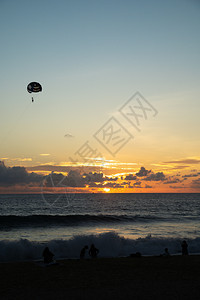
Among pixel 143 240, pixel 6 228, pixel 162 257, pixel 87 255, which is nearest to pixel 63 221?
pixel 6 228

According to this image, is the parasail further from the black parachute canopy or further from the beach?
the beach

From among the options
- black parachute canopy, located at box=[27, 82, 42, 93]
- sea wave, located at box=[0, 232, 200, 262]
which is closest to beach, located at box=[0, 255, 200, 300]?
sea wave, located at box=[0, 232, 200, 262]

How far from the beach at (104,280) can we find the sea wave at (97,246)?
616 cm

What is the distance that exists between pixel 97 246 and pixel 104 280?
46.1ft

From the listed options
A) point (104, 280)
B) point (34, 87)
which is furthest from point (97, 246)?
point (34, 87)

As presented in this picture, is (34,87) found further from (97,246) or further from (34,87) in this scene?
(97,246)

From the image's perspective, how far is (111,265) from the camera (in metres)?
18.2

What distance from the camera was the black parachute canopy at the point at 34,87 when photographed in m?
32.4

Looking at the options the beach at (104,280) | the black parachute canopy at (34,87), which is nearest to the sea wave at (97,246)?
the beach at (104,280)

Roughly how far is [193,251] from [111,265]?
13.0 m

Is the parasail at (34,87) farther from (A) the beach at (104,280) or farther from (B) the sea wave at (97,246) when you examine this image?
(A) the beach at (104,280)

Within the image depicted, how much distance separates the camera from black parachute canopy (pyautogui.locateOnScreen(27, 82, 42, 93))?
32.4m

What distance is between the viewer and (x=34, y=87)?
107 feet

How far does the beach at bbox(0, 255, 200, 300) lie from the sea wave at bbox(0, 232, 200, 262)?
6156mm
